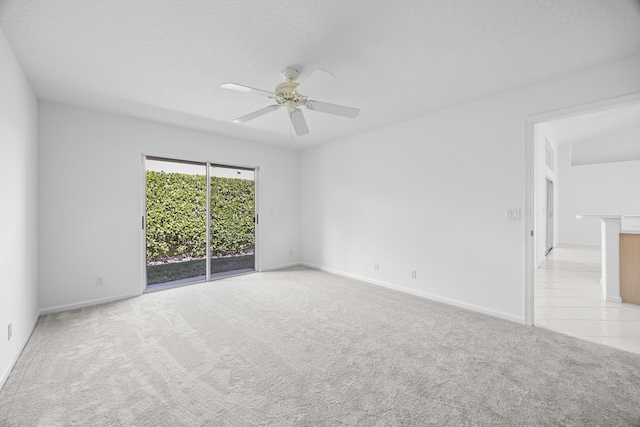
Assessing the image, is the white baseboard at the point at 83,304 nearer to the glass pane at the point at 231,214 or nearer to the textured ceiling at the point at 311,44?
the glass pane at the point at 231,214

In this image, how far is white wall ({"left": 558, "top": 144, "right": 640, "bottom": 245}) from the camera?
7.19 meters

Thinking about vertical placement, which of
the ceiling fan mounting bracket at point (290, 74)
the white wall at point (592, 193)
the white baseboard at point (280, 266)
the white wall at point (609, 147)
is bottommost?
the white baseboard at point (280, 266)

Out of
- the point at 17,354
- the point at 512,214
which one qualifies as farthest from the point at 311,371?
the point at 512,214

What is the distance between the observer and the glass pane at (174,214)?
421 centimetres

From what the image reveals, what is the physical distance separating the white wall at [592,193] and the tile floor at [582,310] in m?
4.00

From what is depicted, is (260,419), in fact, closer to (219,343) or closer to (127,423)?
(127,423)

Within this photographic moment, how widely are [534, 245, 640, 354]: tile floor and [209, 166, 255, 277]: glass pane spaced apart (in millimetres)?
4545

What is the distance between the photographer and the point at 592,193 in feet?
25.3

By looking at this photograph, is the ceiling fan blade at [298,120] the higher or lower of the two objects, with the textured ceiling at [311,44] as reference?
lower

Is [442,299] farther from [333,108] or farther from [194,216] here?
[194,216]

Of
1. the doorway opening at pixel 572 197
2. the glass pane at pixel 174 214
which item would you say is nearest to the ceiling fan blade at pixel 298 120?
the doorway opening at pixel 572 197

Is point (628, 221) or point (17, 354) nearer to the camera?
point (17, 354)

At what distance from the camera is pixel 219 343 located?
7.90ft

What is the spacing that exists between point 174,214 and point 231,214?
3.21 ft
